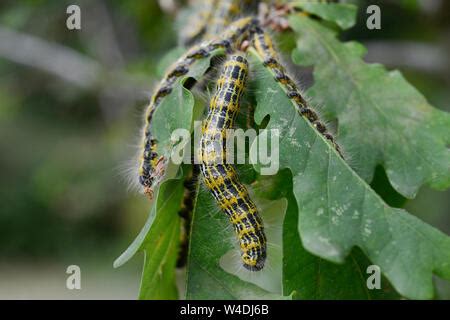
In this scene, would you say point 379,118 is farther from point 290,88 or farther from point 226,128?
point 226,128

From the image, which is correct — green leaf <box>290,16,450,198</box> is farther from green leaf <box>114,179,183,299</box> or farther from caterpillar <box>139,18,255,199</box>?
green leaf <box>114,179,183,299</box>

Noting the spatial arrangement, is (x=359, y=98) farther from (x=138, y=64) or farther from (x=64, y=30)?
(x=64, y=30)

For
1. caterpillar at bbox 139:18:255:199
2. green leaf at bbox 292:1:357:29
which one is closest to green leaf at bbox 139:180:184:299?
caterpillar at bbox 139:18:255:199

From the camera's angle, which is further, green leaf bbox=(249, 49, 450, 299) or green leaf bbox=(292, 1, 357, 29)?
green leaf bbox=(292, 1, 357, 29)

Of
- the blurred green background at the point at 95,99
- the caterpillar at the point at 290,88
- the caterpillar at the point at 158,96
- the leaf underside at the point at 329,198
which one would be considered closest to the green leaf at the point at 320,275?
the leaf underside at the point at 329,198

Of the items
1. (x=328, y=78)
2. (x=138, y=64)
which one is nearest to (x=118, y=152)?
(x=138, y=64)

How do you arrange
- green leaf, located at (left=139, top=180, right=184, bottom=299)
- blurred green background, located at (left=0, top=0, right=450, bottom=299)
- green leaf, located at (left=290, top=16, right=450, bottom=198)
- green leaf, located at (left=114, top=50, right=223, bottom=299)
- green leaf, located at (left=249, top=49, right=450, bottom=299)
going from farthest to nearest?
blurred green background, located at (left=0, top=0, right=450, bottom=299) < green leaf, located at (left=290, top=16, right=450, bottom=198) < green leaf, located at (left=139, top=180, right=184, bottom=299) < green leaf, located at (left=114, top=50, right=223, bottom=299) < green leaf, located at (left=249, top=49, right=450, bottom=299)

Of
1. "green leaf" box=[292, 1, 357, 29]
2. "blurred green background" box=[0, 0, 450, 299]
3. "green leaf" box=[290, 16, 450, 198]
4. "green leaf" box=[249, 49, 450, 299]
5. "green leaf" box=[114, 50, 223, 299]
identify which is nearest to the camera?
"green leaf" box=[249, 49, 450, 299]
